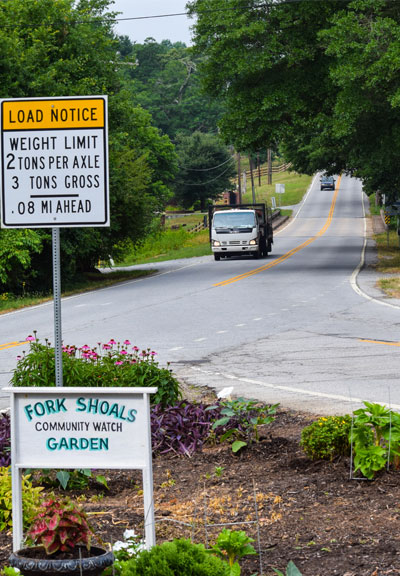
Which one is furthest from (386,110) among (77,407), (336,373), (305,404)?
(77,407)

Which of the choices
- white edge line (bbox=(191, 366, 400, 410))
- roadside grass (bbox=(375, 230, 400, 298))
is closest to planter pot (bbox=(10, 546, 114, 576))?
white edge line (bbox=(191, 366, 400, 410))

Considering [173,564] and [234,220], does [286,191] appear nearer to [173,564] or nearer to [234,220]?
[234,220]

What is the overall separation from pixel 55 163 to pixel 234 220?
119 ft

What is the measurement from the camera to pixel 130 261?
56.9 meters

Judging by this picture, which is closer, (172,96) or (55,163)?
(55,163)

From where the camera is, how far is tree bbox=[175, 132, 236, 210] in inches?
3639

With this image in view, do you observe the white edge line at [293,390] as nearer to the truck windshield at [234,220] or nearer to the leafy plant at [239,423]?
the leafy plant at [239,423]

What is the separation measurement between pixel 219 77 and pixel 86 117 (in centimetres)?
2868

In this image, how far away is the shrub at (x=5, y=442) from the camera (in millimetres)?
6074

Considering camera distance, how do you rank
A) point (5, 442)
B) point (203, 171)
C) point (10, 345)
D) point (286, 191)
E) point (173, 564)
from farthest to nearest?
point (286, 191) < point (203, 171) < point (10, 345) < point (5, 442) < point (173, 564)

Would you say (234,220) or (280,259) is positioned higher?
(234,220)

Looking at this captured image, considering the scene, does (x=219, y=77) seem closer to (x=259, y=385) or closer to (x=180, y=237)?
(x=259, y=385)

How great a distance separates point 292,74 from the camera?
33031 millimetres

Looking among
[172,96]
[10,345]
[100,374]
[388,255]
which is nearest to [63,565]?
[100,374]
